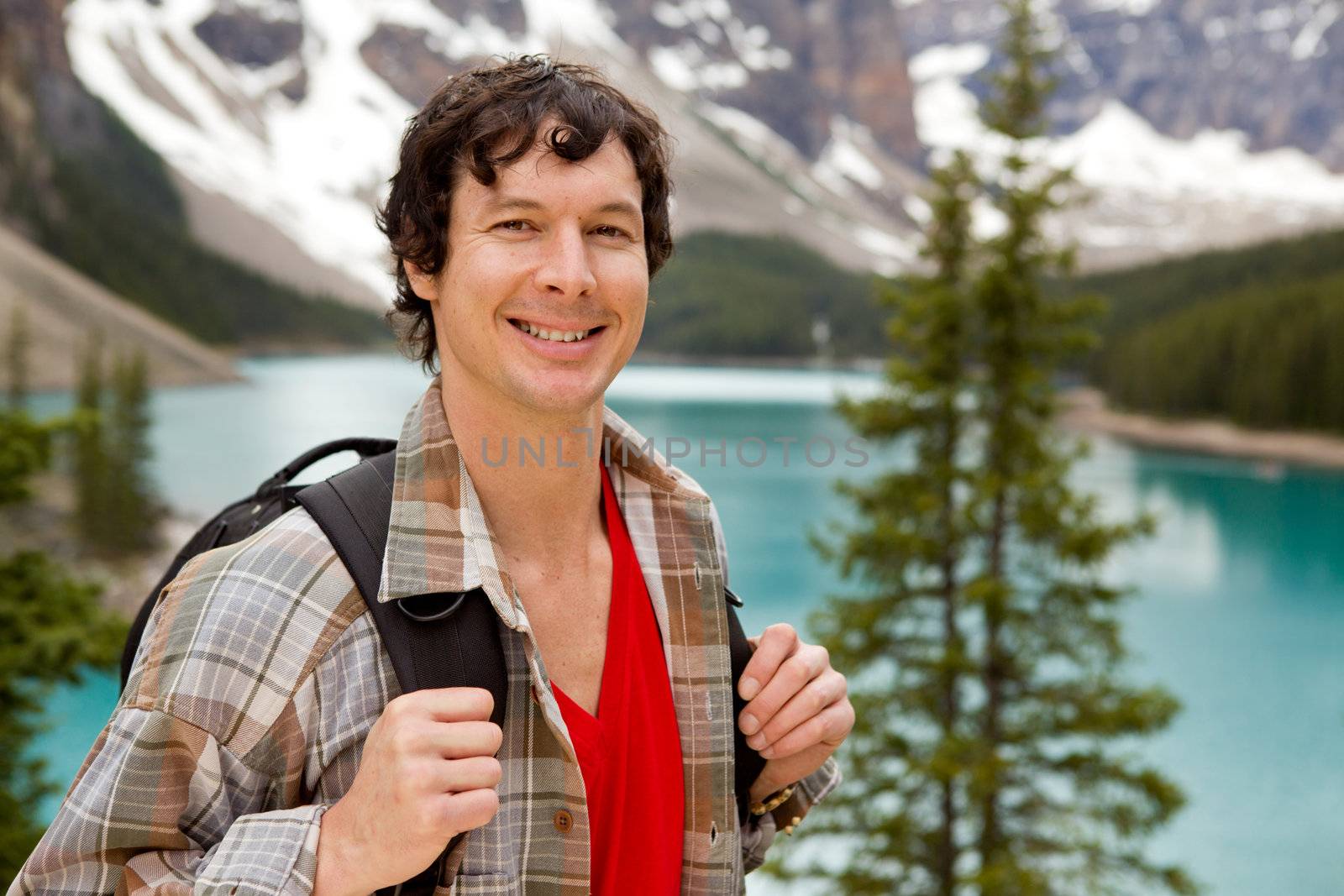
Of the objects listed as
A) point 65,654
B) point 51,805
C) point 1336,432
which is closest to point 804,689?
point 65,654

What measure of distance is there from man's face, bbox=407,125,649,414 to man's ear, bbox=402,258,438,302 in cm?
7

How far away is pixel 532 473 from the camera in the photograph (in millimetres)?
1484

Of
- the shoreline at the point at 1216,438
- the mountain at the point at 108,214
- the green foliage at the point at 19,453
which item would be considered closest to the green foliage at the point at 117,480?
the green foliage at the point at 19,453

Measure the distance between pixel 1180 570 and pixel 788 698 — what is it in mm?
31664

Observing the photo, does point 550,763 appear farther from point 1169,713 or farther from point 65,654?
point 1169,713

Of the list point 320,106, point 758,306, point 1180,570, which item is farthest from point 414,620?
point 320,106

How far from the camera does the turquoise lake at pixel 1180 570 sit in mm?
16219

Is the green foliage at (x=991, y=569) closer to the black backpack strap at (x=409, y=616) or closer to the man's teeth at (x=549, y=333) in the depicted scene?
the man's teeth at (x=549, y=333)

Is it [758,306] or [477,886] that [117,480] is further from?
[758,306]

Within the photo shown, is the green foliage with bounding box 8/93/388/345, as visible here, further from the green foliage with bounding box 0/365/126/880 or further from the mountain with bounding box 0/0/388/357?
the green foliage with bounding box 0/365/126/880

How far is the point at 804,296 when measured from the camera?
362 ft

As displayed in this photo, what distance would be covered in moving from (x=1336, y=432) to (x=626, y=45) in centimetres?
16834

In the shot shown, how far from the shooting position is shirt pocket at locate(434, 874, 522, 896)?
3.94 feet

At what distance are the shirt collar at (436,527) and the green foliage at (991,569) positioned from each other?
848 centimetres
